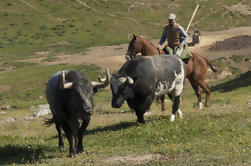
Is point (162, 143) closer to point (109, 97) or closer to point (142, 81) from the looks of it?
point (142, 81)

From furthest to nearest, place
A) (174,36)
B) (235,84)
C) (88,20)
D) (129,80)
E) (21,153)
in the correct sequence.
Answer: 1. (88,20)
2. (235,84)
3. (174,36)
4. (129,80)
5. (21,153)

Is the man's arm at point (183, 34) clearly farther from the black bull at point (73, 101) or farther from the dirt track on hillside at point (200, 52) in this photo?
the dirt track on hillside at point (200, 52)

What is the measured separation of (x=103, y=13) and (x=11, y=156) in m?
61.6

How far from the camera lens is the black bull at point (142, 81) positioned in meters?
17.1

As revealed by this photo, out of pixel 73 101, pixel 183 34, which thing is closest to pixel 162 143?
pixel 73 101

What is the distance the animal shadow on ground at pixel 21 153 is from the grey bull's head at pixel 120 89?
2.65 metres

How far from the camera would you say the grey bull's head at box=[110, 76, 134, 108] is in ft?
55.8

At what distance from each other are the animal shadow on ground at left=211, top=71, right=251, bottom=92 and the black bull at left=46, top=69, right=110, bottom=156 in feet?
72.4

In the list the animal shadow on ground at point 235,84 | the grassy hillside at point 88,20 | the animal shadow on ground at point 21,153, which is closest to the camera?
the animal shadow on ground at point 21,153

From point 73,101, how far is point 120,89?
325 centimetres

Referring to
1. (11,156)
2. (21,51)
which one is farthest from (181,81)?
(21,51)

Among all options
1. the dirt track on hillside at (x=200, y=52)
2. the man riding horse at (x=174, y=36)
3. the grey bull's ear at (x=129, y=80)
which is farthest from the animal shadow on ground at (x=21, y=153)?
the dirt track on hillside at (x=200, y=52)

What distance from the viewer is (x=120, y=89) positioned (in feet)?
Result: 55.8

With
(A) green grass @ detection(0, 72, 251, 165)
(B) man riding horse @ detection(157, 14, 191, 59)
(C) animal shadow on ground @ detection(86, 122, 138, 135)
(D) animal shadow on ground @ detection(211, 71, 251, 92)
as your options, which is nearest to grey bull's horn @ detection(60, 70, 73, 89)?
(A) green grass @ detection(0, 72, 251, 165)
